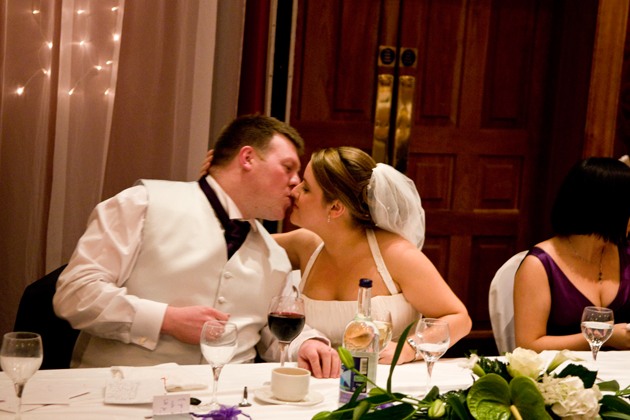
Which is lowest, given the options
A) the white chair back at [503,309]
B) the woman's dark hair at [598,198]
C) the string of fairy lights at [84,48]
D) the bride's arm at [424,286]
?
the white chair back at [503,309]

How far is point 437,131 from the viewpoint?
386 centimetres

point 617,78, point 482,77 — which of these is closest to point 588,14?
point 617,78

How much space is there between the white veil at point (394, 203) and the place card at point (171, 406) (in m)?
1.17

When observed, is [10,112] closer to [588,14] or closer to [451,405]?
[451,405]

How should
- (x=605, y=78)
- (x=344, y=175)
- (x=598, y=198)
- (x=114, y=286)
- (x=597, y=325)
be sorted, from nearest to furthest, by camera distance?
(x=597, y=325), (x=114, y=286), (x=344, y=175), (x=598, y=198), (x=605, y=78)

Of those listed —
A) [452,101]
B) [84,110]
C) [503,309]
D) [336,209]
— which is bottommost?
[503,309]

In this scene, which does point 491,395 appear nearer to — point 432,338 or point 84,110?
point 432,338

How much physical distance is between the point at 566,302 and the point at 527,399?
5.10ft

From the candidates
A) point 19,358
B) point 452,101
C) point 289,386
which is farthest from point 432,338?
point 452,101

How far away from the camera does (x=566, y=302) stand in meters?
2.50

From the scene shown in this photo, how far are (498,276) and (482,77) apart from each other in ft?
5.37

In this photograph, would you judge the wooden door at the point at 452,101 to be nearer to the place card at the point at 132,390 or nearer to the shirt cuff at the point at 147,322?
the shirt cuff at the point at 147,322

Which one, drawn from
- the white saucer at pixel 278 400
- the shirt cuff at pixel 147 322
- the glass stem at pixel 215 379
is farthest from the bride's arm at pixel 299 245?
the glass stem at pixel 215 379

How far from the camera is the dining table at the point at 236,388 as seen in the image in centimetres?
132
